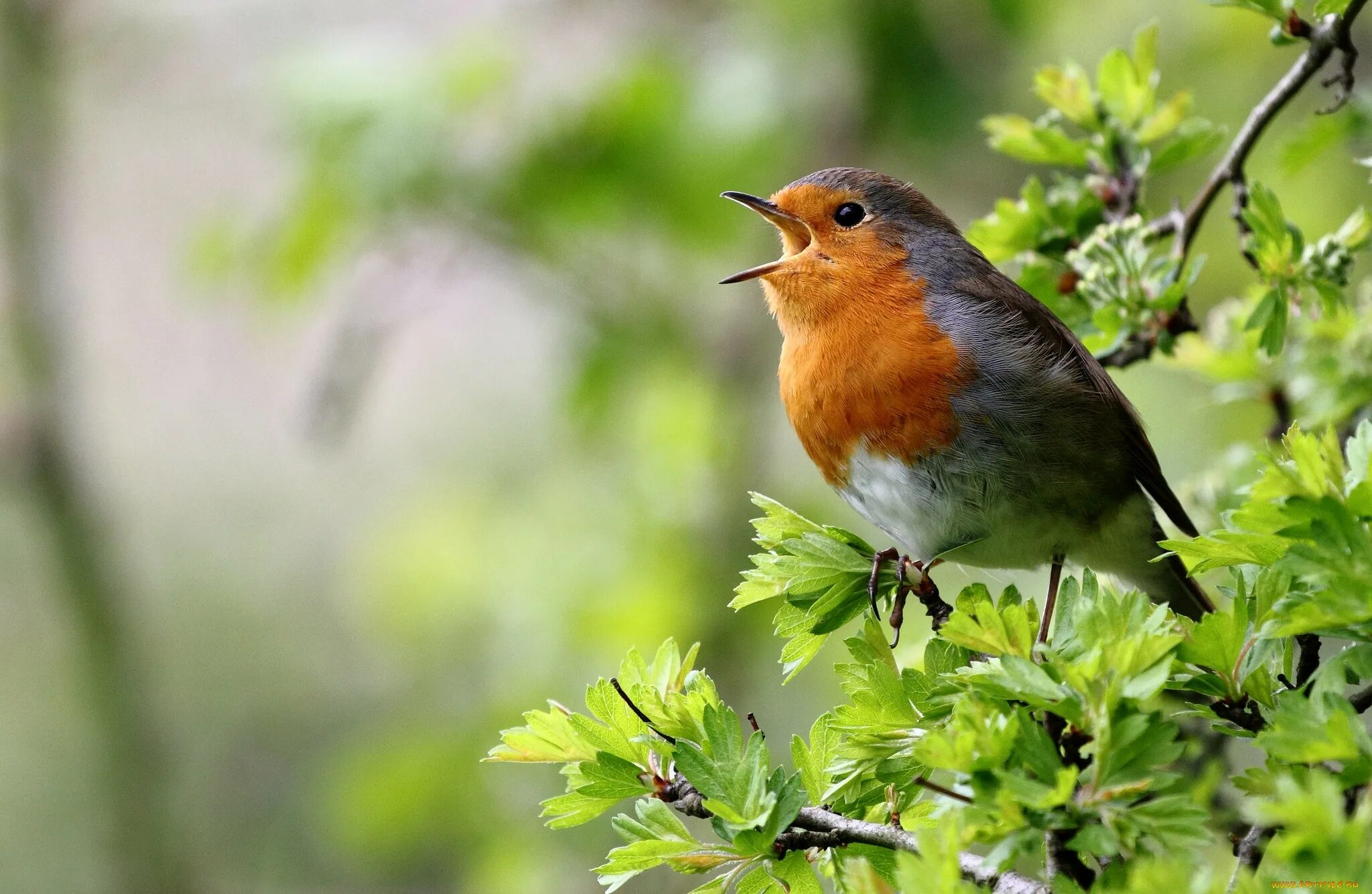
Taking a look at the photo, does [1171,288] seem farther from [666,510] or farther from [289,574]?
[289,574]

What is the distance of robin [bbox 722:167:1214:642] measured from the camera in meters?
2.34

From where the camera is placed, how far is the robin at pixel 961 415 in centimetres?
234

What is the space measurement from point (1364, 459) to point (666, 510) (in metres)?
3.64

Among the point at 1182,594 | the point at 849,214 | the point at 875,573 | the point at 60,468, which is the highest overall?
the point at 60,468

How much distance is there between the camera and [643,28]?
4941 mm

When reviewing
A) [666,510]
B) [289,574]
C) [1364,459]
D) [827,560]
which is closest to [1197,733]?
[827,560]

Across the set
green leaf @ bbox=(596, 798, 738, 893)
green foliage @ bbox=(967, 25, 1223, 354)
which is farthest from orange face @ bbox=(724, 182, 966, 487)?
green leaf @ bbox=(596, 798, 738, 893)

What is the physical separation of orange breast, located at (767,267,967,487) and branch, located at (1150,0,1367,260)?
1.55ft

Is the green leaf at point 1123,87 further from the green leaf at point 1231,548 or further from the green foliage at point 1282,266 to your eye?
the green leaf at point 1231,548

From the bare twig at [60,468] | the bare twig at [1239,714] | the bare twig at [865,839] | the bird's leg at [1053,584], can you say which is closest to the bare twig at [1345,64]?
the bird's leg at [1053,584]

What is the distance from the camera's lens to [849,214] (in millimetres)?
2783

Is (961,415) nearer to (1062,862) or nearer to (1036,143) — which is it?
(1036,143)

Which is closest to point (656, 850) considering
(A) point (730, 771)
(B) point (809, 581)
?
(A) point (730, 771)

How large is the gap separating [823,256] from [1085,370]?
55 centimetres
